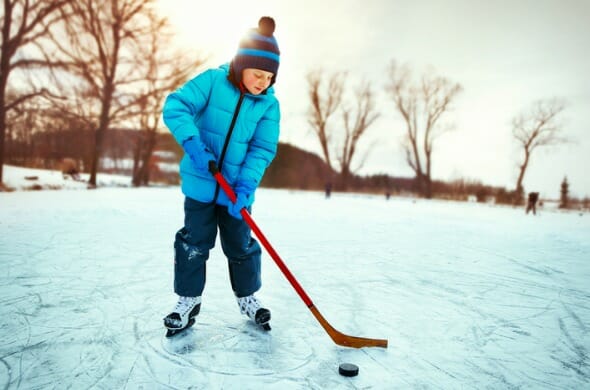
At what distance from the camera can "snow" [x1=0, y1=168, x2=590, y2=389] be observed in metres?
1.39

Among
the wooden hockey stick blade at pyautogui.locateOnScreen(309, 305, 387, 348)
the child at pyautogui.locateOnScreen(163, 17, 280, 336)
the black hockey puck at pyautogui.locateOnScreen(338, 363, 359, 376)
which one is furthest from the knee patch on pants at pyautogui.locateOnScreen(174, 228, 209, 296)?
the black hockey puck at pyautogui.locateOnScreen(338, 363, 359, 376)

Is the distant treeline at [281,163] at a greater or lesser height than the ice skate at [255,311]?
greater

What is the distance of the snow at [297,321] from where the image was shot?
1.39 m

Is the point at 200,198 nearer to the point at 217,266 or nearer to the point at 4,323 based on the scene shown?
the point at 4,323

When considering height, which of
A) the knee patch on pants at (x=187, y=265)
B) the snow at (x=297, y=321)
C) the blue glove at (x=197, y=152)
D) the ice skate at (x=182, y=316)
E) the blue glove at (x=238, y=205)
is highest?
the blue glove at (x=197, y=152)

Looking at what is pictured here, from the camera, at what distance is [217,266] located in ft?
9.94

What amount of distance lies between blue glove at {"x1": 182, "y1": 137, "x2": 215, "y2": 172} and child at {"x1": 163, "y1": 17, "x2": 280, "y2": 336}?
Result: 23 millimetres

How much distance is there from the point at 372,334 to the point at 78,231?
391cm

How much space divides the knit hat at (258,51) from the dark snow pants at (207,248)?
0.71 metres

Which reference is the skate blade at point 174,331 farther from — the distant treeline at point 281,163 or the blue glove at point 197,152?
the distant treeline at point 281,163

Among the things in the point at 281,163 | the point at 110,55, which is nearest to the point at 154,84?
the point at 110,55

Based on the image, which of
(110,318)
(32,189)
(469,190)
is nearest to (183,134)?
(110,318)

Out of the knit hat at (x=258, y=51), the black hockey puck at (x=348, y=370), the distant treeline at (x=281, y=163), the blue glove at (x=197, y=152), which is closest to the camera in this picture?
the black hockey puck at (x=348, y=370)

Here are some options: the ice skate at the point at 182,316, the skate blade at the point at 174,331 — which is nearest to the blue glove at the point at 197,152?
the ice skate at the point at 182,316
